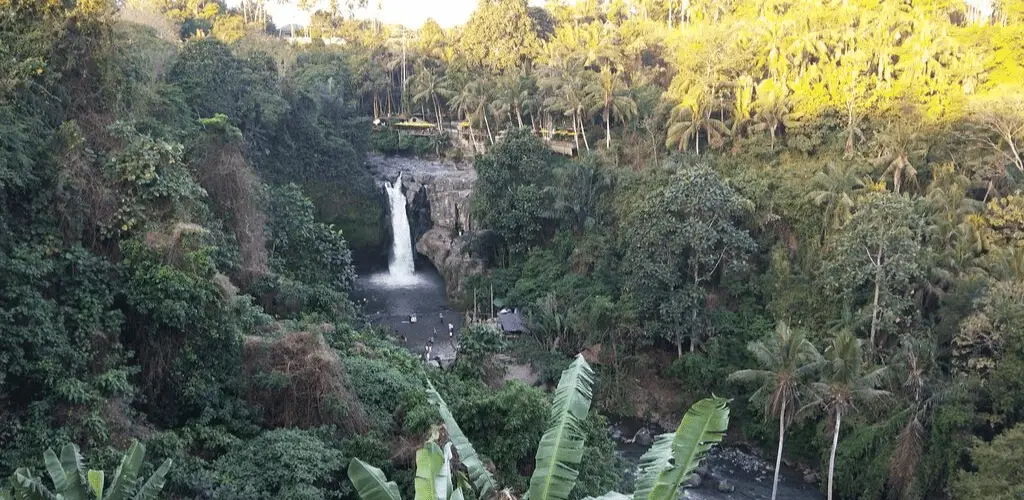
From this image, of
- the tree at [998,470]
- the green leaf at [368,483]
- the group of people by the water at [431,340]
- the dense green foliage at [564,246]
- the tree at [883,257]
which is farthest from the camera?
the group of people by the water at [431,340]

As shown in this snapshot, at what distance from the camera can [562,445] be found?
291 inches

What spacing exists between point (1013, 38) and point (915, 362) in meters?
14.0

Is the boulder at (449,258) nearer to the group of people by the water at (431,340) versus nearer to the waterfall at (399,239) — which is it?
the waterfall at (399,239)

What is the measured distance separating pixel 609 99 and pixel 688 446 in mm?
29199

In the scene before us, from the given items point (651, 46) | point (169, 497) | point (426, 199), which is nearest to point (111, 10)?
point (169, 497)

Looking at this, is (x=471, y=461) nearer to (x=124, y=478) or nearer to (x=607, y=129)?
(x=124, y=478)

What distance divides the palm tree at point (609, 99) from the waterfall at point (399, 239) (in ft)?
35.7

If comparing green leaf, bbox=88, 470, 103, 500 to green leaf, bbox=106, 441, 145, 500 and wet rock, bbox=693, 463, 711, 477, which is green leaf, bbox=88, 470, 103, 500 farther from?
wet rock, bbox=693, 463, 711, 477

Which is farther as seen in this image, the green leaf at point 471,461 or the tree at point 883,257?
the tree at point 883,257

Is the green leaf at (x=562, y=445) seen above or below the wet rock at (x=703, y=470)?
above

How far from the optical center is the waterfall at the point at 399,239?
128 ft

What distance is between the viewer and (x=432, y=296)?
35.9m

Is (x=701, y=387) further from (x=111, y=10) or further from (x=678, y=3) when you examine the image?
(x=678, y=3)

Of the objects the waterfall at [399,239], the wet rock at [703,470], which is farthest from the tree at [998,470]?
the waterfall at [399,239]
